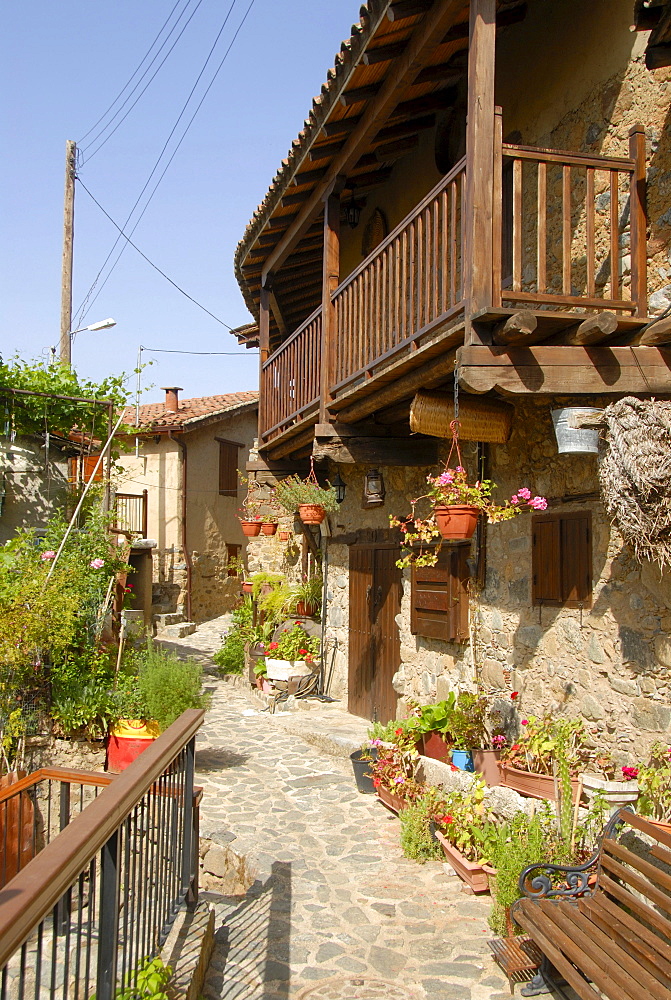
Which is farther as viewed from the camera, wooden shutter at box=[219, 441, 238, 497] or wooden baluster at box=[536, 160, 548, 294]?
wooden shutter at box=[219, 441, 238, 497]

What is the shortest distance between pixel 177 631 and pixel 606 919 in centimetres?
→ 1479

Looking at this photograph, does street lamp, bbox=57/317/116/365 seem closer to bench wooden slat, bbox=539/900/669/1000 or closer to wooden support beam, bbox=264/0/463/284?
wooden support beam, bbox=264/0/463/284

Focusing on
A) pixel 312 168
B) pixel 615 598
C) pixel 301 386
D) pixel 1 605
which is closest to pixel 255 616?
pixel 301 386

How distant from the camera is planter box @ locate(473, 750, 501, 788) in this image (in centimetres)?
553

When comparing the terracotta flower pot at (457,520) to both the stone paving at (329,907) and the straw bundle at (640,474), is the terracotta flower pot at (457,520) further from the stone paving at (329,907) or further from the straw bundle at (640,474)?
the stone paving at (329,907)

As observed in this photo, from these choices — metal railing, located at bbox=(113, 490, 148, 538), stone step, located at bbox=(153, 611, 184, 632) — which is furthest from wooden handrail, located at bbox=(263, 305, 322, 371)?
metal railing, located at bbox=(113, 490, 148, 538)

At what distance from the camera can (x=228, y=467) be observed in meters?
20.9

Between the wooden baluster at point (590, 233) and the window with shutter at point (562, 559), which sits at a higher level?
the wooden baluster at point (590, 233)

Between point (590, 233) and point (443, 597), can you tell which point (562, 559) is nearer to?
point (443, 597)

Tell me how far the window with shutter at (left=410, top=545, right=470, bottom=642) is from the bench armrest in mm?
2998

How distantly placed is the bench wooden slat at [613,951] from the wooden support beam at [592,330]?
301 centimetres

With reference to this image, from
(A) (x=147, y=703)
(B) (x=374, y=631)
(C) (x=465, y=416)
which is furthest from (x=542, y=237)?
(B) (x=374, y=631)

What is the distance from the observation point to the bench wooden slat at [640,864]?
10.6ft

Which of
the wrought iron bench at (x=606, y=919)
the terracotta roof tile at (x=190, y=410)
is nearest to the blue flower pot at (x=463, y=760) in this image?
the wrought iron bench at (x=606, y=919)
